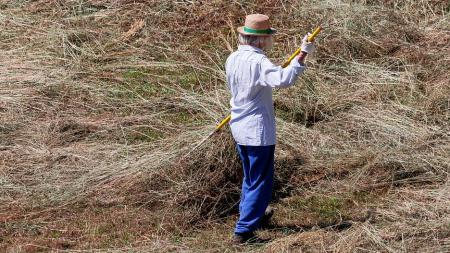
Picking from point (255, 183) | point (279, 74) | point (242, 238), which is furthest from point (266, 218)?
point (279, 74)

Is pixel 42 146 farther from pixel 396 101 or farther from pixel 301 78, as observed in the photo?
pixel 396 101

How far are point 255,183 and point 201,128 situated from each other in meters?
1.60

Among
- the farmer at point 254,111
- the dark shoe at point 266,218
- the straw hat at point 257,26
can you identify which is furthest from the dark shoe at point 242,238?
the straw hat at point 257,26

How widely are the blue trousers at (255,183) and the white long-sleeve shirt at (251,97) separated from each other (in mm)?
88

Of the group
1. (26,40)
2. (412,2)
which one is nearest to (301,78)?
(412,2)

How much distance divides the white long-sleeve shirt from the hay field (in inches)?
27.7

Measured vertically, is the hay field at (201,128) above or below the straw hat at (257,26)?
below

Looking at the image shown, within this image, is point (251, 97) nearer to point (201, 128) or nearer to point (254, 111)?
point (254, 111)

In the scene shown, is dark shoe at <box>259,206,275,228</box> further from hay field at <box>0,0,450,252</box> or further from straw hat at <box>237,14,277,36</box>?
straw hat at <box>237,14,277,36</box>

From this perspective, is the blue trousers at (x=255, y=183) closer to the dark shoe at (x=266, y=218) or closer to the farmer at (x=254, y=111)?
the farmer at (x=254, y=111)

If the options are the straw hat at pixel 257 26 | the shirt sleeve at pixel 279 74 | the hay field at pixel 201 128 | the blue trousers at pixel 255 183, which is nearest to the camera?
the shirt sleeve at pixel 279 74

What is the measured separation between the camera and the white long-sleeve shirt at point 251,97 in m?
5.41

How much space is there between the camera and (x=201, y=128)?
281 inches

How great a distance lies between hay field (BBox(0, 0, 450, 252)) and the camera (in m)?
Result: 5.99
